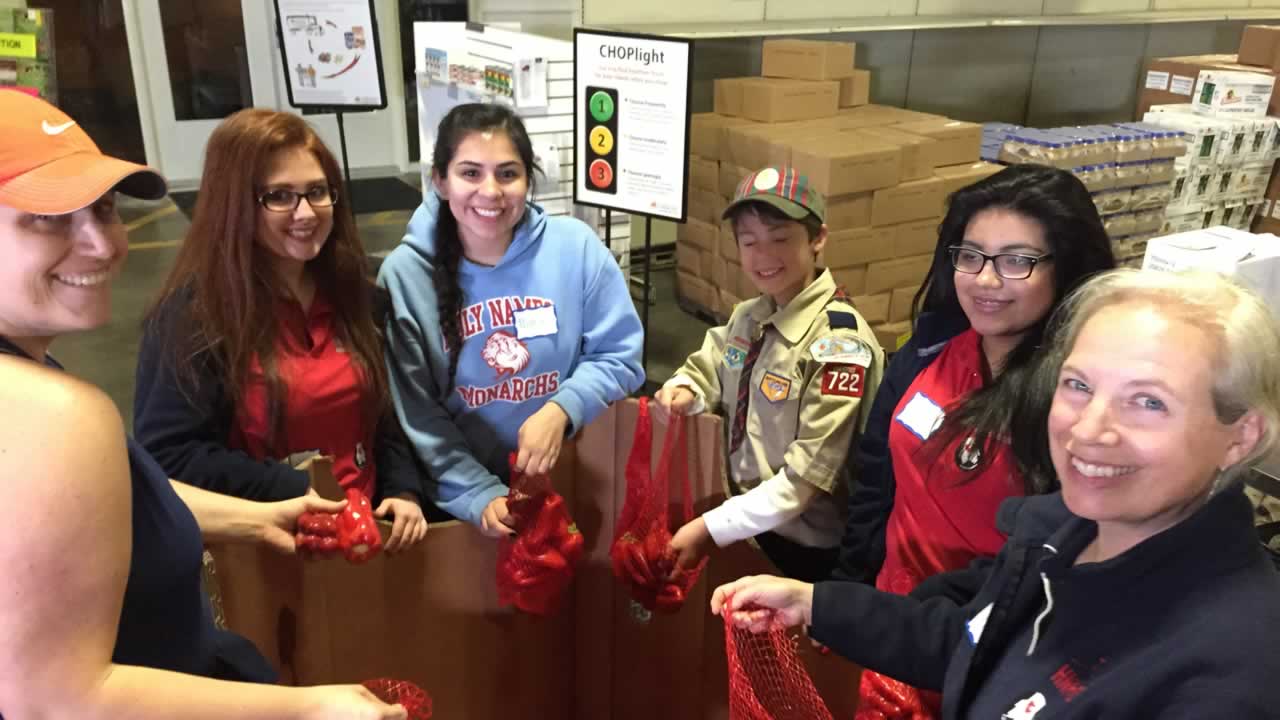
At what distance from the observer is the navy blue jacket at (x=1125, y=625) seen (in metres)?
0.81

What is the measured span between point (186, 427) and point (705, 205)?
360 cm

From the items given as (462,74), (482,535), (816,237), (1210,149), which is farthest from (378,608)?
(1210,149)

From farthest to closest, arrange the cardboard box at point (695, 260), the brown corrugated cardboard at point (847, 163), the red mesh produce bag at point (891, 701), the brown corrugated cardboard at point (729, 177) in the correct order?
1. the cardboard box at point (695, 260)
2. the brown corrugated cardboard at point (729, 177)
3. the brown corrugated cardboard at point (847, 163)
4. the red mesh produce bag at point (891, 701)

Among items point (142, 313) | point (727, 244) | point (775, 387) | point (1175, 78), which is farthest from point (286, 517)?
point (1175, 78)

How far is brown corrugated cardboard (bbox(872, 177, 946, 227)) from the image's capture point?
419cm

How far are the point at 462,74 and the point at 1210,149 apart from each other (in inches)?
160

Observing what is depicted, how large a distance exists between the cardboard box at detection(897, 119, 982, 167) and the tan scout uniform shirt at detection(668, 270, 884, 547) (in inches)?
113

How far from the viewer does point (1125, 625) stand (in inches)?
35.3

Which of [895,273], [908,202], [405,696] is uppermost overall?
[908,202]

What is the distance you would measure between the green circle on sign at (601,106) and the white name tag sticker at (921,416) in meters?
1.99

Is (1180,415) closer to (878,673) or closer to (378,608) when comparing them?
(878,673)

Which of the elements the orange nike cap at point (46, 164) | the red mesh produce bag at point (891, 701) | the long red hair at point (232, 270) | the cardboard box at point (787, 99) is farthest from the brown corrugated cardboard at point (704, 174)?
the orange nike cap at point (46, 164)

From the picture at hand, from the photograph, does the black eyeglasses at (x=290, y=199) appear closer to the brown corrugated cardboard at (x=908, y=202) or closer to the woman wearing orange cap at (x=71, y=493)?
the woman wearing orange cap at (x=71, y=493)

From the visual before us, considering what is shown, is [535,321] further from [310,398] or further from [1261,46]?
[1261,46]
